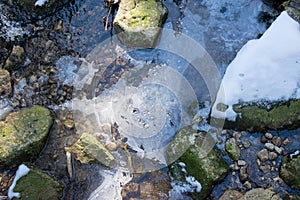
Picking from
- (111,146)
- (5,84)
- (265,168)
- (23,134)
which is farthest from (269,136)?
(5,84)

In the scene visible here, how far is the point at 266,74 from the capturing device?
3.83 m

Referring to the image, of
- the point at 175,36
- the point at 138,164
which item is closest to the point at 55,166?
the point at 138,164

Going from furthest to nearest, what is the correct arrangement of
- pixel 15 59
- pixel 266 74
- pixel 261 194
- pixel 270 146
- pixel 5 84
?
pixel 15 59, pixel 5 84, pixel 266 74, pixel 270 146, pixel 261 194

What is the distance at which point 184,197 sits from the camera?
361 cm

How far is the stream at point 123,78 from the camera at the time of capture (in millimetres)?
3758

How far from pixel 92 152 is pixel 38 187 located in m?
0.58

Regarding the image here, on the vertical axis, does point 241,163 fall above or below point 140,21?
→ below

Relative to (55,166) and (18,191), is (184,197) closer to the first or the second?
(55,166)

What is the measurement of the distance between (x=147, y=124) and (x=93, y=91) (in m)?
0.70

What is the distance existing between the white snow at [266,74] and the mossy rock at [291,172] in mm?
608

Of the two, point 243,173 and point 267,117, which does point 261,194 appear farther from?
point 267,117

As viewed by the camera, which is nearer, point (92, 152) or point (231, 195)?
point (231, 195)

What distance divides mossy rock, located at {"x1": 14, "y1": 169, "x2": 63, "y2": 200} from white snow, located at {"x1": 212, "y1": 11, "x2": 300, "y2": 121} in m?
1.67

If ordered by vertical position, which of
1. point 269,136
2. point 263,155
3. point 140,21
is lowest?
point 263,155
